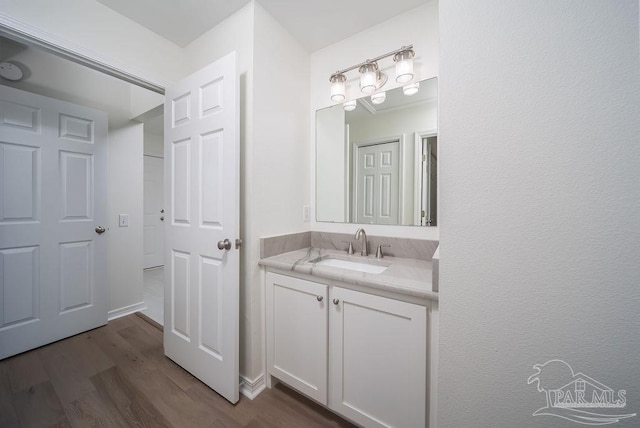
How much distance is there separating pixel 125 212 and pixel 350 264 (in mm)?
2480

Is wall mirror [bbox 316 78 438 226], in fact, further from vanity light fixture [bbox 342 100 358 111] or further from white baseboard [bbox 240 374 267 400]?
white baseboard [bbox 240 374 267 400]

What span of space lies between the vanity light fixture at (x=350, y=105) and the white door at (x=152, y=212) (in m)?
4.01

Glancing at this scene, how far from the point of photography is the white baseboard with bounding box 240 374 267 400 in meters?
1.36

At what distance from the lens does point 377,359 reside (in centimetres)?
103

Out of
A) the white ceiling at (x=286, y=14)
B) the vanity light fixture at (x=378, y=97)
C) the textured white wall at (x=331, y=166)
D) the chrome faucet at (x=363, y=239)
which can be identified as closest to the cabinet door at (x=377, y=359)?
the chrome faucet at (x=363, y=239)

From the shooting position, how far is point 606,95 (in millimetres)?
575

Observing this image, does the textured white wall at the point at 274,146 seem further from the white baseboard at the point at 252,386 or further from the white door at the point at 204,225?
the white door at the point at 204,225

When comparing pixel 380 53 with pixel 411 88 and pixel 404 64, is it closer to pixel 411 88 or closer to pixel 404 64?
Result: pixel 404 64

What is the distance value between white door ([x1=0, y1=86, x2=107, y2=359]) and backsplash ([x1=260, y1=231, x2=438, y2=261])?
192cm

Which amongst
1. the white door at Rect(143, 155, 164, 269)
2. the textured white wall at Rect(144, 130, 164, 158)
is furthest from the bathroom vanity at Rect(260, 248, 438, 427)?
the textured white wall at Rect(144, 130, 164, 158)

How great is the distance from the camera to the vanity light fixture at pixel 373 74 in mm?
1371

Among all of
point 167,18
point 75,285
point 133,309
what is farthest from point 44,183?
point 167,18

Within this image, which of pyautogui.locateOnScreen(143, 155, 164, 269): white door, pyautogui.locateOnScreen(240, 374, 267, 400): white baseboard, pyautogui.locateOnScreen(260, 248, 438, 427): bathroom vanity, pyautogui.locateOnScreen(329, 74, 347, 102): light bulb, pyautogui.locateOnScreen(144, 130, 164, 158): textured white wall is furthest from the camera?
pyautogui.locateOnScreen(143, 155, 164, 269): white door

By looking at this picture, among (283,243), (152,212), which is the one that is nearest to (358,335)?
(283,243)
